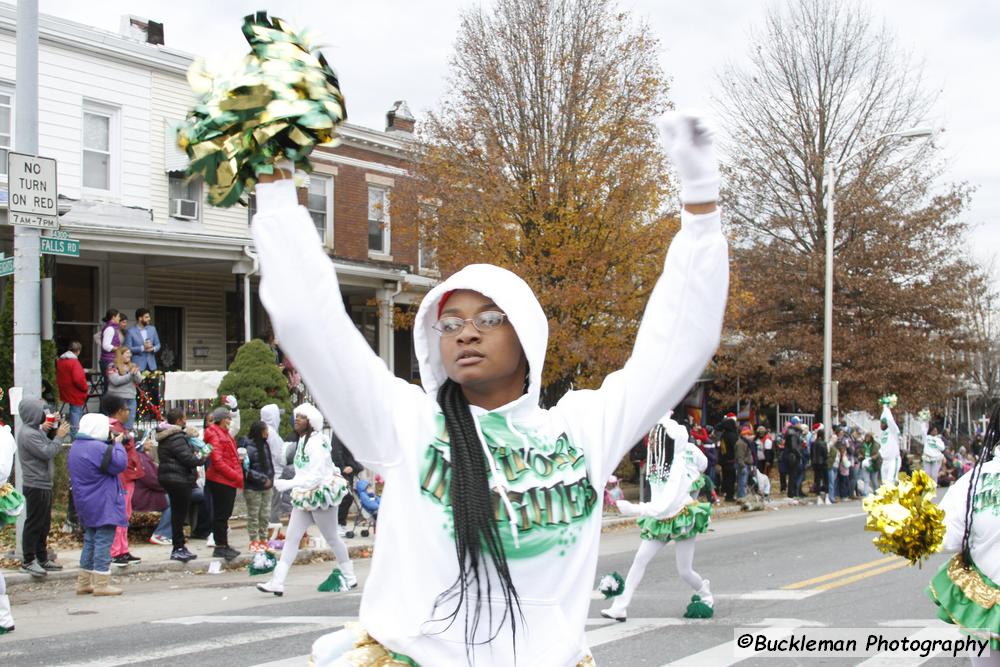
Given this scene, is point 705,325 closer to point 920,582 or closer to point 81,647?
point 81,647

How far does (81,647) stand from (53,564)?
376 cm

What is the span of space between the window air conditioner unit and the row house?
0.02 metres

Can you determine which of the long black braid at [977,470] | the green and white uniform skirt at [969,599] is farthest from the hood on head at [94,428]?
the long black braid at [977,470]

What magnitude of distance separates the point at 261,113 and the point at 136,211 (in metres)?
18.8

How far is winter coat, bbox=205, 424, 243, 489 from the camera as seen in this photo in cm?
1230

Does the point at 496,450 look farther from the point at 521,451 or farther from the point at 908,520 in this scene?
the point at 908,520

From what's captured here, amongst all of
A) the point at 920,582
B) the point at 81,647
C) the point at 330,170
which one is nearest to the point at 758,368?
the point at 330,170

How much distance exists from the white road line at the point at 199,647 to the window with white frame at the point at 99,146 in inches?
530

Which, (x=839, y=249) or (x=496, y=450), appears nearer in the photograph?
(x=496, y=450)

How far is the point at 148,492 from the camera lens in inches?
537

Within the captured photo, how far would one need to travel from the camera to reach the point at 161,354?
18.9 metres

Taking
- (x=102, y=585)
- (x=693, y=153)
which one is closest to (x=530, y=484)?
(x=693, y=153)

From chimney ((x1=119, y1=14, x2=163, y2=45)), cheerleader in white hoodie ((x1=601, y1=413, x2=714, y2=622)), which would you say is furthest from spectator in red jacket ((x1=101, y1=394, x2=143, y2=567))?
chimney ((x1=119, y1=14, x2=163, y2=45))

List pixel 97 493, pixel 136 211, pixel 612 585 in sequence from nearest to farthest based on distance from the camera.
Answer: pixel 612 585 < pixel 97 493 < pixel 136 211
